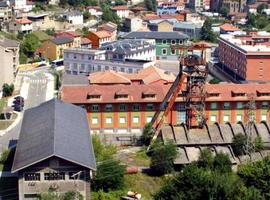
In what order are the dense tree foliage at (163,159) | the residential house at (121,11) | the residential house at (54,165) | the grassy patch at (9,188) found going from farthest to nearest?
1. the residential house at (121,11)
2. the dense tree foliage at (163,159)
3. the grassy patch at (9,188)
4. the residential house at (54,165)

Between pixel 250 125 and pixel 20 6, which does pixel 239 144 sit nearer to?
pixel 250 125

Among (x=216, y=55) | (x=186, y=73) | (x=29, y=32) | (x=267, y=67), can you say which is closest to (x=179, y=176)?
(x=186, y=73)

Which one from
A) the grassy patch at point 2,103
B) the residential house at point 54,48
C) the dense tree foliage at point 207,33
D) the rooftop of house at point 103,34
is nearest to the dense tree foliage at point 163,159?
the grassy patch at point 2,103

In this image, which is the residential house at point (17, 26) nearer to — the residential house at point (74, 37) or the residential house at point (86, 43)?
the residential house at point (74, 37)

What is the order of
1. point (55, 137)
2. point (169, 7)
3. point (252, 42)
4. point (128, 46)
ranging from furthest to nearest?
1. point (169, 7)
2. point (252, 42)
3. point (128, 46)
4. point (55, 137)

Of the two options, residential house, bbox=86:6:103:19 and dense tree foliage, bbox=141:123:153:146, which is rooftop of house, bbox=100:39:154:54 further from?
residential house, bbox=86:6:103:19

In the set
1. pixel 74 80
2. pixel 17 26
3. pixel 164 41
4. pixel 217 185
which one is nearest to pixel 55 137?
pixel 217 185
